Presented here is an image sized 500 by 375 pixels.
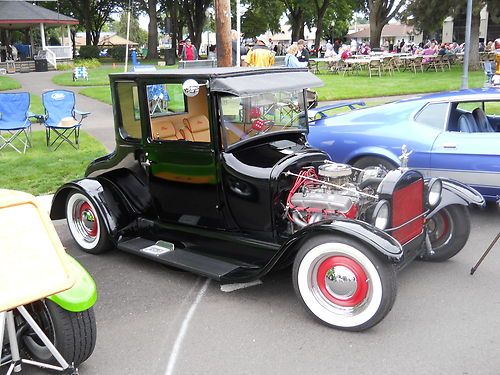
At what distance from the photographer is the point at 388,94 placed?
52.6ft

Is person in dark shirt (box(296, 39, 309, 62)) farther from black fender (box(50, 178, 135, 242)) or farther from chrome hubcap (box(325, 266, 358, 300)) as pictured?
chrome hubcap (box(325, 266, 358, 300))

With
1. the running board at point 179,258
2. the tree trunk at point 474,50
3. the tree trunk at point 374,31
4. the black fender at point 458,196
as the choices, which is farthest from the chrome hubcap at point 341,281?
the tree trunk at point 374,31

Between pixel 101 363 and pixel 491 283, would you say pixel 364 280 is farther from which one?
pixel 101 363

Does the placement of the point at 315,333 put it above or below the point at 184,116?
below

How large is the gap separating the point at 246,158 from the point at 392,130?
2593 mm

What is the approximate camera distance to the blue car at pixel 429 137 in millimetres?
5688

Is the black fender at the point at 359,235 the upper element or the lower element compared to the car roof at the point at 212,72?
lower

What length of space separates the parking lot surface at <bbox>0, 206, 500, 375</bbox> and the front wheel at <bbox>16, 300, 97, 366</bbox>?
18 centimetres

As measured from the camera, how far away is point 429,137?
6.00 m

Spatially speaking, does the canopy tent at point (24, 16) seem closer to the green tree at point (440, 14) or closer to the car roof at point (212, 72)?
the green tree at point (440, 14)

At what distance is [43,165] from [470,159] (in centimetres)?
618

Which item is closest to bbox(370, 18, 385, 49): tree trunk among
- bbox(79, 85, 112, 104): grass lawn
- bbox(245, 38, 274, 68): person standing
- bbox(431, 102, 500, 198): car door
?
bbox(79, 85, 112, 104): grass lawn

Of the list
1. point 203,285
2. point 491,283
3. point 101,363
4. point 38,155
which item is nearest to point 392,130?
point 491,283

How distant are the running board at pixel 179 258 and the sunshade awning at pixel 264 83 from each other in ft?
4.43
